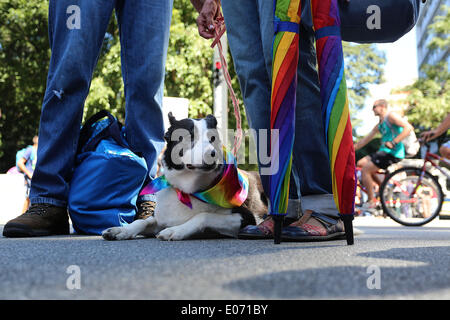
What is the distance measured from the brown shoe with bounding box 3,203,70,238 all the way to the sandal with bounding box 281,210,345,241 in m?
1.46

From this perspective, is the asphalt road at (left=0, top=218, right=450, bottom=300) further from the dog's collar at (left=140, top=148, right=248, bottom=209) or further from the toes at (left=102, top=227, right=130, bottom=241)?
the dog's collar at (left=140, top=148, right=248, bottom=209)

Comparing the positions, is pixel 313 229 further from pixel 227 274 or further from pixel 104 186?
pixel 104 186

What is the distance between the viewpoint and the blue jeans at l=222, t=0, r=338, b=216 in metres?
2.67

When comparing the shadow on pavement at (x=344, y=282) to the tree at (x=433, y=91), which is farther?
the tree at (x=433, y=91)

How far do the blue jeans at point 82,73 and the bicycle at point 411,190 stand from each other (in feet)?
17.0

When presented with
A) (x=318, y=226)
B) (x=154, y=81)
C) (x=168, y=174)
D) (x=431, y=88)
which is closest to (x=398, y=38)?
(x=318, y=226)

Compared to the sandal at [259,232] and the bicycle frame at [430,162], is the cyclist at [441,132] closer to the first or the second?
the bicycle frame at [430,162]

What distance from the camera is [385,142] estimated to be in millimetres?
8312

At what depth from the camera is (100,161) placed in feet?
10.7

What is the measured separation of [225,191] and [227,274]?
1.40 metres

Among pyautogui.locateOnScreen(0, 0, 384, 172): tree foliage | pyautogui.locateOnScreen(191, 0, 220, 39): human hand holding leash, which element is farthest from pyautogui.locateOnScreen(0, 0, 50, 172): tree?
pyautogui.locateOnScreen(191, 0, 220, 39): human hand holding leash

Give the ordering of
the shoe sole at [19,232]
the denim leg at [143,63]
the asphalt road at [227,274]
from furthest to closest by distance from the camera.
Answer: the denim leg at [143,63], the shoe sole at [19,232], the asphalt road at [227,274]

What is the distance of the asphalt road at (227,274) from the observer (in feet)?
3.97

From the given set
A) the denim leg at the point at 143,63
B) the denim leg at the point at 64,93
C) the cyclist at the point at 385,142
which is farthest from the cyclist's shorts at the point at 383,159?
the denim leg at the point at 64,93
